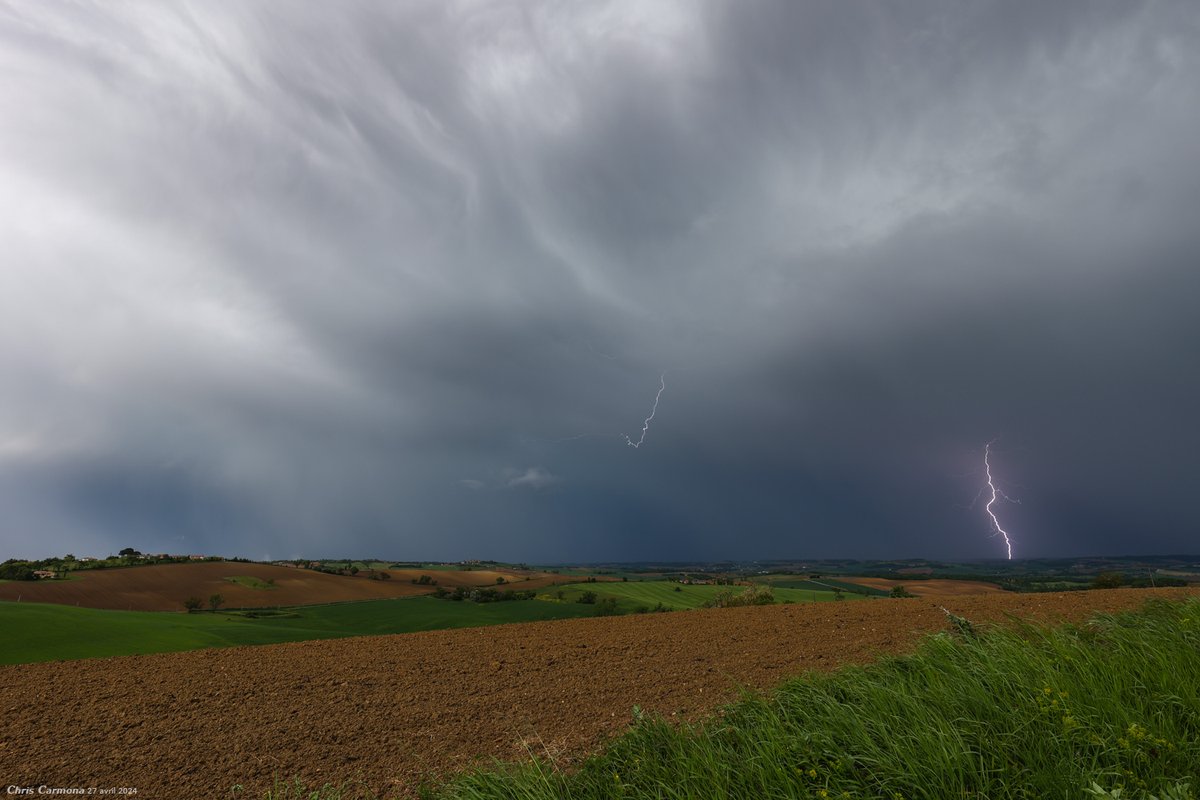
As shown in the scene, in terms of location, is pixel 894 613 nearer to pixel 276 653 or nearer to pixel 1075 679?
pixel 1075 679

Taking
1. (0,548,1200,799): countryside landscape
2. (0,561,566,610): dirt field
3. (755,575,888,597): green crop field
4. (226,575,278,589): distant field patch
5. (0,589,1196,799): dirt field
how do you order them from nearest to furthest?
(0,548,1200,799): countryside landscape, (0,589,1196,799): dirt field, (0,561,566,610): dirt field, (226,575,278,589): distant field patch, (755,575,888,597): green crop field

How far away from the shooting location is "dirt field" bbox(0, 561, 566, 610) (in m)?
29.5

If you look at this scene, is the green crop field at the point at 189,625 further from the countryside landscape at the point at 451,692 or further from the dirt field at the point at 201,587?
the dirt field at the point at 201,587

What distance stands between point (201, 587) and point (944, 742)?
46557 mm

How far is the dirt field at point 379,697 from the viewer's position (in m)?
7.88

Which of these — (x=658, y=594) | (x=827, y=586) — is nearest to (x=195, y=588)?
(x=658, y=594)

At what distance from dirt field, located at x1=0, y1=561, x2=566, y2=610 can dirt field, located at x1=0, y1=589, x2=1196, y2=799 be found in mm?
20994

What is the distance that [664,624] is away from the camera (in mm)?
20141

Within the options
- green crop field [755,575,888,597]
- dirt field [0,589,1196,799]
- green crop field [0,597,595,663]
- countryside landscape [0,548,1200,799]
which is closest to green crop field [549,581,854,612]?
green crop field [755,575,888,597]

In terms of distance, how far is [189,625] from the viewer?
76.2 feet

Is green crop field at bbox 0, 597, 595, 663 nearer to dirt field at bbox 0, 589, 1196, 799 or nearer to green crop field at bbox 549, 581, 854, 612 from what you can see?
dirt field at bbox 0, 589, 1196, 799

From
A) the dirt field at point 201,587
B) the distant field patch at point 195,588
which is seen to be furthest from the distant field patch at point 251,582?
the dirt field at point 201,587

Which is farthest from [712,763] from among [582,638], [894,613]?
[894,613]

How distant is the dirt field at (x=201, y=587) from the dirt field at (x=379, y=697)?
20994mm
